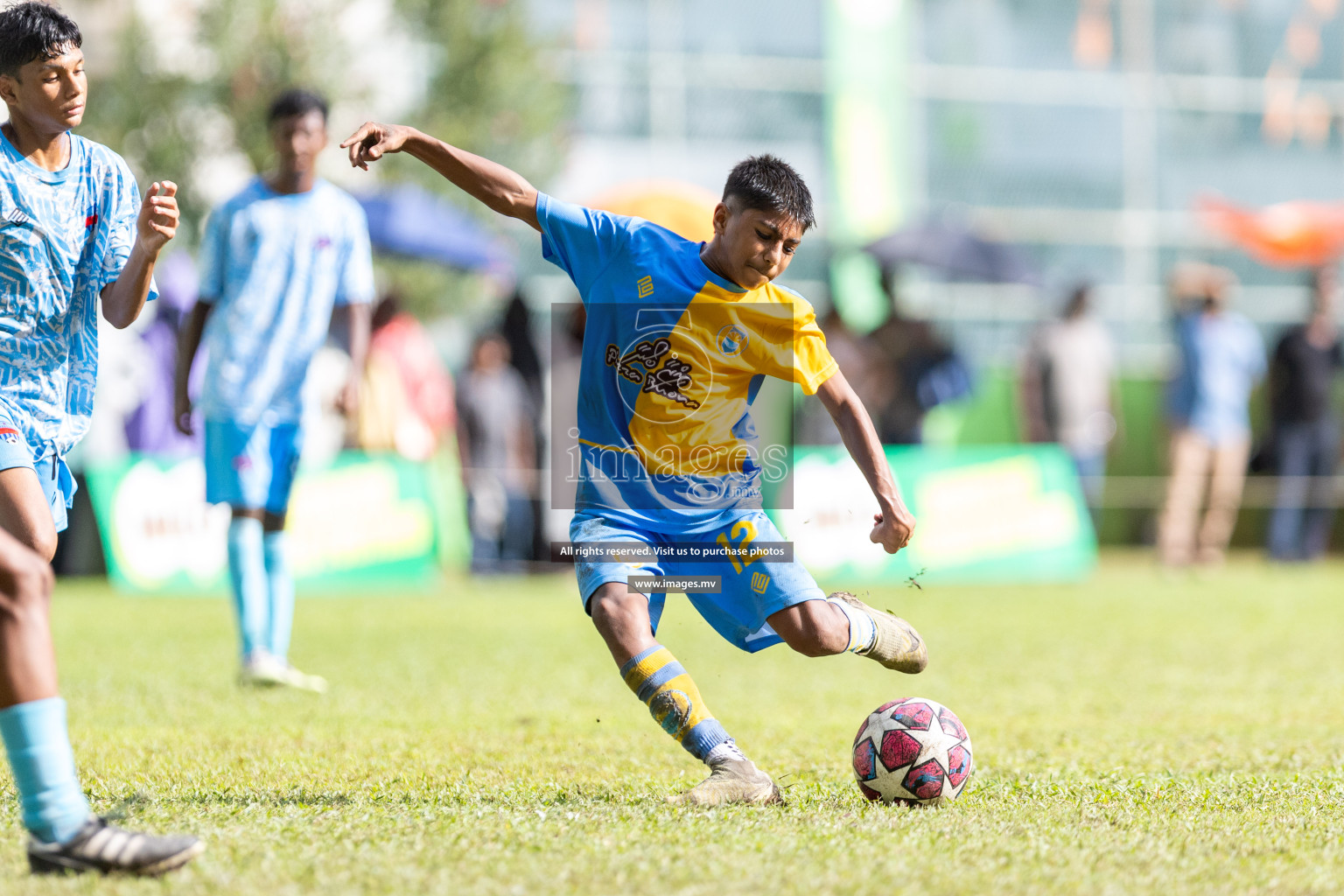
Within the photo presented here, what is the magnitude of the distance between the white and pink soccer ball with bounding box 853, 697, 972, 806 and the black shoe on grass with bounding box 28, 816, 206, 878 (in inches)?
76.0

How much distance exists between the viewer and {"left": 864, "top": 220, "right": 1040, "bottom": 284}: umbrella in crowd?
1627cm

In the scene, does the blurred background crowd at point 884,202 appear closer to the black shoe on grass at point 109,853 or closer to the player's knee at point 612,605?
the player's knee at point 612,605

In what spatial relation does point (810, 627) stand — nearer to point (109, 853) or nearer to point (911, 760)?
point (911, 760)

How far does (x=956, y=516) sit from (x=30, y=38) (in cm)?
1068

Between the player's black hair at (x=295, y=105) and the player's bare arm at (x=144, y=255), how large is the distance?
259 cm

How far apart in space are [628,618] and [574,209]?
1.27 meters

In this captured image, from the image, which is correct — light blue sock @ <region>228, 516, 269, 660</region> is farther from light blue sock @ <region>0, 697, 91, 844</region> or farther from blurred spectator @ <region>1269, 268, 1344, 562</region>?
blurred spectator @ <region>1269, 268, 1344, 562</region>

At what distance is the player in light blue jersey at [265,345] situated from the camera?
22.7ft

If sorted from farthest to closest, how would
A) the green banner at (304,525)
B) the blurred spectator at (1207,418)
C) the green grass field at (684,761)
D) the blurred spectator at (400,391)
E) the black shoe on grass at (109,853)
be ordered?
the blurred spectator at (1207,418)
the blurred spectator at (400,391)
the green banner at (304,525)
the green grass field at (684,761)
the black shoe on grass at (109,853)

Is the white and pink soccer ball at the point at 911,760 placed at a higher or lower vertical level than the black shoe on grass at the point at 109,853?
lower

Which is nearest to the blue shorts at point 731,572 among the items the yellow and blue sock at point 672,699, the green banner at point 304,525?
the yellow and blue sock at point 672,699

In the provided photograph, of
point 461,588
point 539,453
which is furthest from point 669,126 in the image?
point 461,588

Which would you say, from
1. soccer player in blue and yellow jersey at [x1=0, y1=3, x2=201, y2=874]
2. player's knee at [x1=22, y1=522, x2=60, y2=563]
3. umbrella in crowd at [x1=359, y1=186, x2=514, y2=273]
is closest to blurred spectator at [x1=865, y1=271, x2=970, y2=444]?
umbrella in crowd at [x1=359, y1=186, x2=514, y2=273]

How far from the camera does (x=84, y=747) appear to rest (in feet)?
17.3
